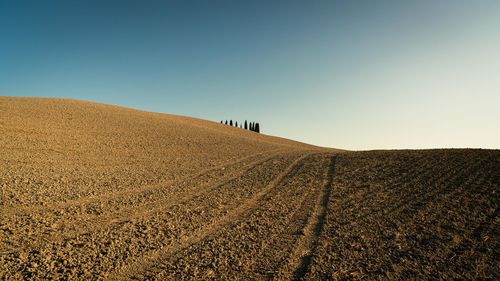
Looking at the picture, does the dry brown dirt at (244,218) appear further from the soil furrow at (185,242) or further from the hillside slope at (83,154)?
the hillside slope at (83,154)

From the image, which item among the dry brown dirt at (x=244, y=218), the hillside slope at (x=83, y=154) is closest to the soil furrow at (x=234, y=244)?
the dry brown dirt at (x=244, y=218)

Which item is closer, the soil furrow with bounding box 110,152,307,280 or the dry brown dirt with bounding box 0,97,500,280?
the soil furrow with bounding box 110,152,307,280

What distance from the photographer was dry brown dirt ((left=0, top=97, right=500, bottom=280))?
19.2ft

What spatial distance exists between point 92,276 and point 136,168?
11223 mm

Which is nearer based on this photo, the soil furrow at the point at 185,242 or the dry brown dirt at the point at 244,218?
the soil furrow at the point at 185,242

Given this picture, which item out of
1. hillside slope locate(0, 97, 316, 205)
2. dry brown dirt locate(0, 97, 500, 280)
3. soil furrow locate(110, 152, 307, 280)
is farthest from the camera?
hillside slope locate(0, 97, 316, 205)

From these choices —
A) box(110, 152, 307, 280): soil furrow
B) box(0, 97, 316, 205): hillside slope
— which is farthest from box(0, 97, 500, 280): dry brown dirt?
box(0, 97, 316, 205): hillside slope

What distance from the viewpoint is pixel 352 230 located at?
7770 millimetres

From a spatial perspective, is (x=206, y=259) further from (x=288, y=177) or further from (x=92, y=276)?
(x=288, y=177)

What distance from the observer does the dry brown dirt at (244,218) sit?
5856 millimetres

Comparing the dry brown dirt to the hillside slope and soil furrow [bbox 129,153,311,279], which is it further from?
the hillside slope

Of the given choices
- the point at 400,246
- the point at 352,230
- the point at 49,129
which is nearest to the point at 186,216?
the point at 352,230

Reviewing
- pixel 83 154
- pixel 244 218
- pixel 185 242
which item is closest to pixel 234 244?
pixel 185 242

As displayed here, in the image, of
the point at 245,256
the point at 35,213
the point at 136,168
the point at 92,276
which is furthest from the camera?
the point at 136,168
